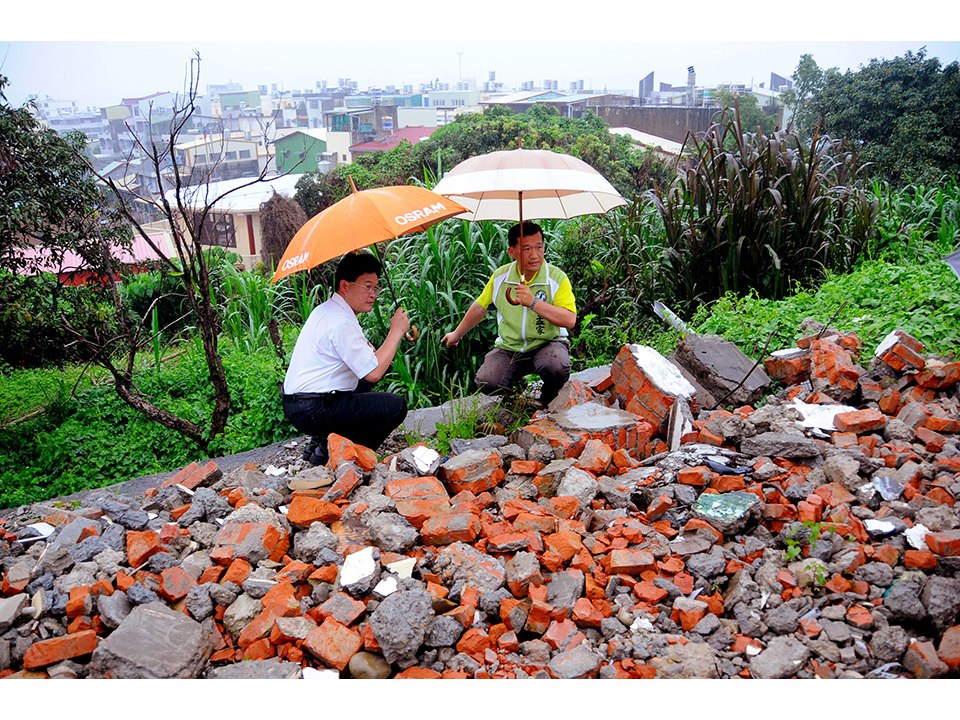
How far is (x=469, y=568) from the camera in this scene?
2.00 meters

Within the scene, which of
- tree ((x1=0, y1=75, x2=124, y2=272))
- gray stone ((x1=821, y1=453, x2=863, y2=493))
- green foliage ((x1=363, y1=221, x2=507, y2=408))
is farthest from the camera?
green foliage ((x1=363, y1=221, x2=507, y2=408))

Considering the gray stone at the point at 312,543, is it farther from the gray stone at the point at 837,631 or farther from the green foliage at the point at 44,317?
the green foliage at the point at 44,317

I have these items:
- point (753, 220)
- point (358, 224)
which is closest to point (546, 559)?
point (358, 224)

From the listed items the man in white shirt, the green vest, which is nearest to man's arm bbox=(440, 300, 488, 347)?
the green vest

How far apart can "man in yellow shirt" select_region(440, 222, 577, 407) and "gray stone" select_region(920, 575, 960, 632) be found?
73.8 inches

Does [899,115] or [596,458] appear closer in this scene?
[596,458]

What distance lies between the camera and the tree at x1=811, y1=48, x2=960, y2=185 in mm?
5383

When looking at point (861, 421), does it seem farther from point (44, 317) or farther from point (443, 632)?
point (44, 317)

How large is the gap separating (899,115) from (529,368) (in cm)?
508

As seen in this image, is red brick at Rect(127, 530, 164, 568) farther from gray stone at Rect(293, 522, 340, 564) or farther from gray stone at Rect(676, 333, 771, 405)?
gray stone at Rect(676, 333, 771, 405)

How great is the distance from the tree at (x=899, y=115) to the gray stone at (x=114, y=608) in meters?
5.89

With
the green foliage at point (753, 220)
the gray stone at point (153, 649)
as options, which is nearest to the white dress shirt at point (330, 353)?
the gray stone at point (153, 649)

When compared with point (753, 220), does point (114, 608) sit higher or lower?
lower

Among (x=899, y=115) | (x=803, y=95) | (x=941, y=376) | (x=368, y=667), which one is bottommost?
(x=368, y=667)
